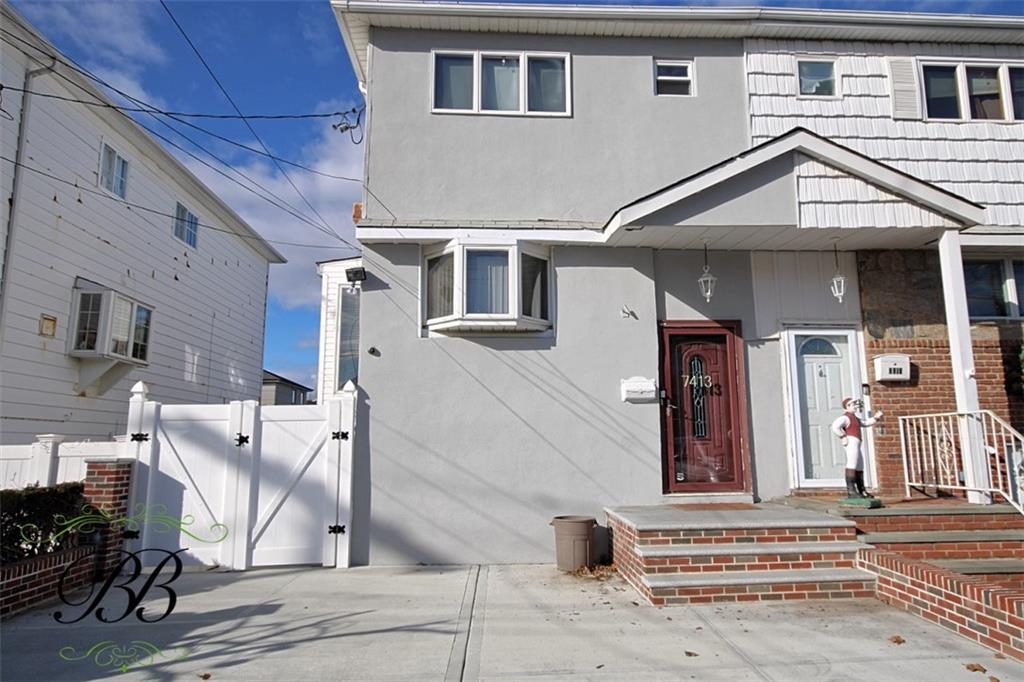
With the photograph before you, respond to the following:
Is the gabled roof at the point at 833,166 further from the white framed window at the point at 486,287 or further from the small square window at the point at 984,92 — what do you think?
the small square window at the point at 984,92

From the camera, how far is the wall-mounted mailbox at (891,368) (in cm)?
736

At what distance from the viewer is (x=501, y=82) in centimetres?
786

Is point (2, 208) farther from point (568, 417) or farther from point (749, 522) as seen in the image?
point (749, 522)

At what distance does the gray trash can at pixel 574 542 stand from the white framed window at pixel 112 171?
9.83 m

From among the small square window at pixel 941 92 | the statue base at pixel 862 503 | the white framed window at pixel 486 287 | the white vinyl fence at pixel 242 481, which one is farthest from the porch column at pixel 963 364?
the white vinyl fence at pixel 242 481

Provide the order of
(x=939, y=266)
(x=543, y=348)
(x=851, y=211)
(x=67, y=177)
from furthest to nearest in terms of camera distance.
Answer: (x=67, y=177), (x=939, y=266), (x=543, y=348), (x=851, y=211)

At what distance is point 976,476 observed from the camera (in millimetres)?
6305

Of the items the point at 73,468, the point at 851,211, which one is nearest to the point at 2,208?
the point at 73,468

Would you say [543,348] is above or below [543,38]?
below

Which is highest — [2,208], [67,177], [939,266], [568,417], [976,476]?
[67,177]

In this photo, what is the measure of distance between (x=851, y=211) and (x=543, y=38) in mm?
4467

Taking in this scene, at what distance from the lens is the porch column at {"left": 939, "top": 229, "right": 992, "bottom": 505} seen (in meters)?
6.36

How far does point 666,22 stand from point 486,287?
432 cm

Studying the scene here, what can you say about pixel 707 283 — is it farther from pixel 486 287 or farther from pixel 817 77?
pixel 817 77
